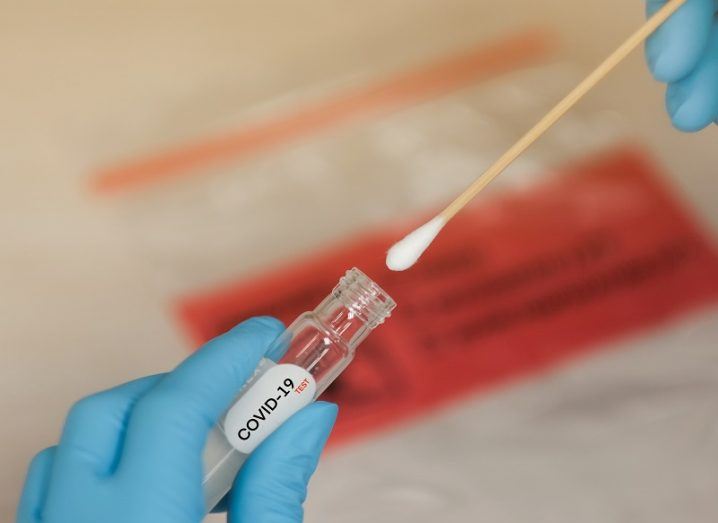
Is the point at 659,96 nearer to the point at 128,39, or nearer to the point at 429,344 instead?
the point at 429,344

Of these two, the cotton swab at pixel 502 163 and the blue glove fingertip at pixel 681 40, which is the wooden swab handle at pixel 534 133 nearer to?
the cotton swab at pixel 502 163

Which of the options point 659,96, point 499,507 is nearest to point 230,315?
point 499,507

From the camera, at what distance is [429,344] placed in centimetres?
81

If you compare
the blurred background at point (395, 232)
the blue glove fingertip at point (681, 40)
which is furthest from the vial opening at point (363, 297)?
the blue glove fingertip at point (681, 40)

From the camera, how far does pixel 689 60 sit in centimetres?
74

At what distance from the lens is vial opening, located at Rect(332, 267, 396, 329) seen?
0.57 meters

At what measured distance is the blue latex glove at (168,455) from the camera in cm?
53

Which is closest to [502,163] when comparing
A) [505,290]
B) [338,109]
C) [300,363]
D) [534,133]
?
[534,133]

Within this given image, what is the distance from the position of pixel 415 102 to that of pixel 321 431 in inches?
19.1

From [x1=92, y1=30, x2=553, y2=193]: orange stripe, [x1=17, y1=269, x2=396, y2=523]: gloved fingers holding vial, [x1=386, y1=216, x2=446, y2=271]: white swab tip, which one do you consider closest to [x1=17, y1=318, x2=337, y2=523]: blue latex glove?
[x1=17, y1=269, x2=396, y2=523]: gloved fingers holding vial

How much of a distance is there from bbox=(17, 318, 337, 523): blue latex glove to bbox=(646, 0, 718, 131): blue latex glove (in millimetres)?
415

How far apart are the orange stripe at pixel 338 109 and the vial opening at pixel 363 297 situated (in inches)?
14.8

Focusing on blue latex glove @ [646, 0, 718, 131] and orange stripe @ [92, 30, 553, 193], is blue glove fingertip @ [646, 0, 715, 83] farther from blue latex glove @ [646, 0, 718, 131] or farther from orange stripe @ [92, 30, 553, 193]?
orange stripe @ [92, 30, 553, 193]

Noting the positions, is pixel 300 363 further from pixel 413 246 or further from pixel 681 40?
pixel 681 40
